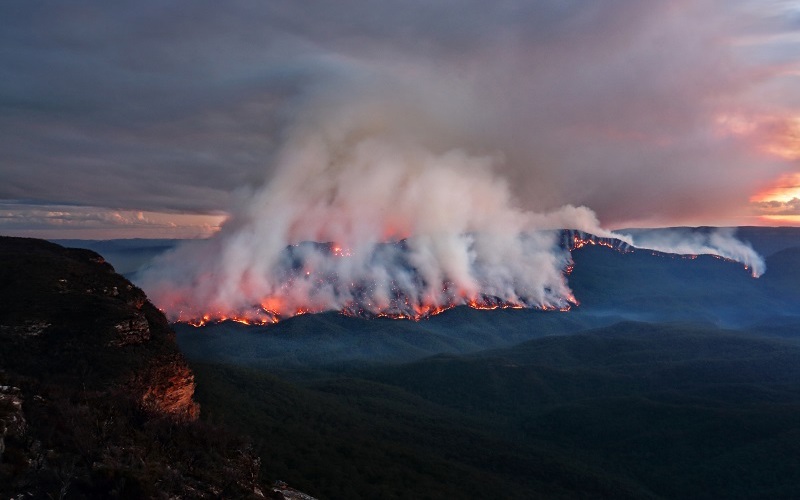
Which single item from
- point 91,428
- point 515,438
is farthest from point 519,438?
point 91,428

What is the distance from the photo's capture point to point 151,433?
2728cm

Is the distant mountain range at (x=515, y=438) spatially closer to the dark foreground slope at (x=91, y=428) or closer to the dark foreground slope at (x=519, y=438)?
the dark foreground slope at (x=519, y=438)

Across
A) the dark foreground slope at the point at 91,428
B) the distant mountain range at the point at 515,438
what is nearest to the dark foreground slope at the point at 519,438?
the distant mountain range at the point at 515,438

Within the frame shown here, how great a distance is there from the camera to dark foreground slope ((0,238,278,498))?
2111cm

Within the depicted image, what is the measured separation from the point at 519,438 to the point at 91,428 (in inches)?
5512

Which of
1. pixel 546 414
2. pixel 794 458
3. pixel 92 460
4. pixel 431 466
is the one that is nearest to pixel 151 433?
pixel 92 460

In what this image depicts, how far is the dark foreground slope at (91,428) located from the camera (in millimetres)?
21109

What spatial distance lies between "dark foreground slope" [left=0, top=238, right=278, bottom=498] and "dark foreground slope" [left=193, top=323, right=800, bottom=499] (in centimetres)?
2258

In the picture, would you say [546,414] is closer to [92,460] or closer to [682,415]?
[682,415]

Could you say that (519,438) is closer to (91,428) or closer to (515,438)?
(515,438)

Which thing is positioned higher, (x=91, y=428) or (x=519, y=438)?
(x=91, y=428)

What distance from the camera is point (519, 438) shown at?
148125 mm

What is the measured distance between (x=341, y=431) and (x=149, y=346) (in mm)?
58097

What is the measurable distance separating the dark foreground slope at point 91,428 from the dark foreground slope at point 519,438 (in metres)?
22.6
